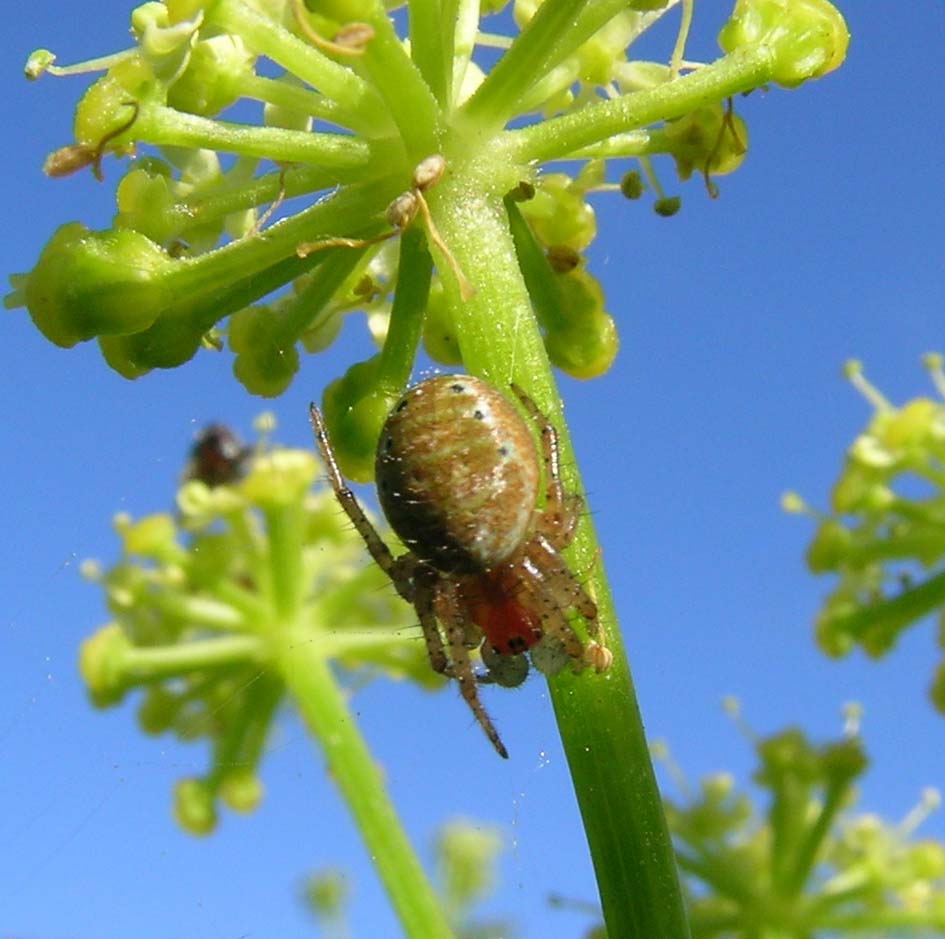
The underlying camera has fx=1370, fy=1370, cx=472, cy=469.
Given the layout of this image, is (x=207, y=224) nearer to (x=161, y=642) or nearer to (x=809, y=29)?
(x=809, y=29)

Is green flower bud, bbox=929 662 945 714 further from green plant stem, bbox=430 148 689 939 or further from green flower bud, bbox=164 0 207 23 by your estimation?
green flower bud, bbox=164 0 207 23

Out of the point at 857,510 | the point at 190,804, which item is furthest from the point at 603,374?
the point at 190,804

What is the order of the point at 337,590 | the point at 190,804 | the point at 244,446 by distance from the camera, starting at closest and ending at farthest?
1. the point at 337,590
2. the point at 190,804
3. the point at 244,446

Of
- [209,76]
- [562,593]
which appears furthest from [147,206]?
[562,593]

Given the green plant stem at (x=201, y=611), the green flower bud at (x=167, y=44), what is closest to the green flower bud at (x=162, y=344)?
the green flower bud at (x=167, y=44)

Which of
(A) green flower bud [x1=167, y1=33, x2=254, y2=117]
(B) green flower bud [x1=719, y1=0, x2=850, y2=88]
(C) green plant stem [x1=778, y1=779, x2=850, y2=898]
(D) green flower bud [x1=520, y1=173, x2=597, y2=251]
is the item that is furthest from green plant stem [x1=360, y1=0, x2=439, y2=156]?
(C) green plant stem [x1=778, y1=779, x2=850, y2=898]

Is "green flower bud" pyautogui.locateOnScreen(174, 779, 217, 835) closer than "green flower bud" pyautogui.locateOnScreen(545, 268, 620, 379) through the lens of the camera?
No

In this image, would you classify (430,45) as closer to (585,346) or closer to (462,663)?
(585,346)
